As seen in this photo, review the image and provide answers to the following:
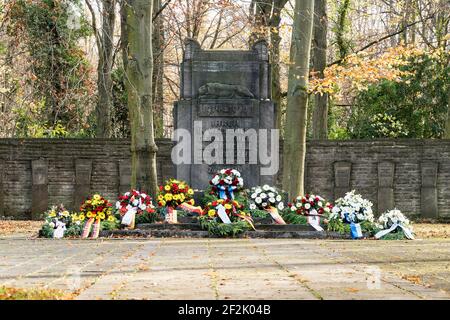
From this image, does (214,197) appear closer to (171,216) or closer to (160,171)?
(171,216)

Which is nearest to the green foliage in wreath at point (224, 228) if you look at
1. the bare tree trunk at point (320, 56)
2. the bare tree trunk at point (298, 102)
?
the bare tree trunk at point (298, 102)

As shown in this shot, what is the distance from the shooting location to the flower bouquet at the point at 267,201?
57.8 feet

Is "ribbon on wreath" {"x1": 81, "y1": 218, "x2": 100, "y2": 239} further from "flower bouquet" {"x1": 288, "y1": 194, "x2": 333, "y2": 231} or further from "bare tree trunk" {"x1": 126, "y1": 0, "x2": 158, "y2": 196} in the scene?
"flower bouquet" {"x1": 288, "y1": 194, "x2": 333, "y2": 231}

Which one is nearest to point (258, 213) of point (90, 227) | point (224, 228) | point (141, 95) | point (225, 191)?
point (225, 191)

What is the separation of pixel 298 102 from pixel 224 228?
496 centimetres

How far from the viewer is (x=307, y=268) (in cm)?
928

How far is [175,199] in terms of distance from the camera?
17.3m

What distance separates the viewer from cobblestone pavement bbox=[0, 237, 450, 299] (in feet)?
23.1

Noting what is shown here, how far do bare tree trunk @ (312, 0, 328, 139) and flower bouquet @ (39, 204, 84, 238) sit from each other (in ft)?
39.7

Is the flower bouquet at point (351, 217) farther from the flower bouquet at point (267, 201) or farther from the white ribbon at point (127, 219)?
the white ribbon at point (127, 219)

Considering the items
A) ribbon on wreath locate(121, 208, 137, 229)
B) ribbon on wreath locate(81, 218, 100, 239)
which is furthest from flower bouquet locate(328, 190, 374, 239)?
ribbon on wreath locate(81, 218, 100, 239)

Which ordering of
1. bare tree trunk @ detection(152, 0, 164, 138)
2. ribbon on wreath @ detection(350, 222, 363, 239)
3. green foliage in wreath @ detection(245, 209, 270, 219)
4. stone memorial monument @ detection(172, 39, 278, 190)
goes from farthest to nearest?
bare tree trunk @ detection(152, 0, 164, 138) < stone memorial monument @ detection(172, 39, 278, 190) < green foliage in wreath @ detection(245, 209, 270, 219) < ribbon on wreath @ detection(350, 222, 363, 239)
